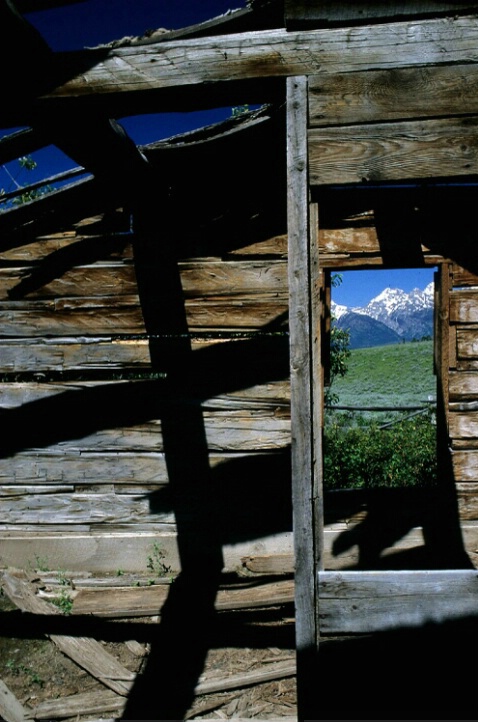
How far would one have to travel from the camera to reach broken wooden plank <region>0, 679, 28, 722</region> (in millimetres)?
3324

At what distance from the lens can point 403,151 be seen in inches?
91.6

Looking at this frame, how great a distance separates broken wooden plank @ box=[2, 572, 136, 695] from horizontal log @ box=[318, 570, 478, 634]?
94.5 inches

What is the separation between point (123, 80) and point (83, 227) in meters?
2.44

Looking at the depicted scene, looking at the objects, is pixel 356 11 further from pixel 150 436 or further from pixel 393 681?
pixel 393 681

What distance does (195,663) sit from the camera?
3855 mm

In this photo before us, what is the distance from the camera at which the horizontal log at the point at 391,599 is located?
77.9 inches

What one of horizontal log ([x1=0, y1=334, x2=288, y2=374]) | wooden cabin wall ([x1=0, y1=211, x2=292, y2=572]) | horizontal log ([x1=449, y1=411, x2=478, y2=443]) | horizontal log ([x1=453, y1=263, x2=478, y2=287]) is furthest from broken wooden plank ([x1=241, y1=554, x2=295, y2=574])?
horizontal log ([x1=453, y1=263, x2=478, y2=287])

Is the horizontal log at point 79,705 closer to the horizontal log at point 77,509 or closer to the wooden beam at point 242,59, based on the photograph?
the horizontal log at point 77,509

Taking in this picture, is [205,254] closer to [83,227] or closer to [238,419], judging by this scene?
[83,227]

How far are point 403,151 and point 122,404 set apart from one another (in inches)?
133

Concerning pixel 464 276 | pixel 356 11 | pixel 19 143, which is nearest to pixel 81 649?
pixel 19 143

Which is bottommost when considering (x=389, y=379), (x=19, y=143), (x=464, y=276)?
(x=389, y=379)

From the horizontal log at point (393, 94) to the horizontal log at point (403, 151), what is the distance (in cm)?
5

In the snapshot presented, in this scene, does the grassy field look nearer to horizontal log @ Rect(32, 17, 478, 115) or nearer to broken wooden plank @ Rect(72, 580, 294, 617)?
broken wooden plank @ Rect(72, 580, 294, 617)
